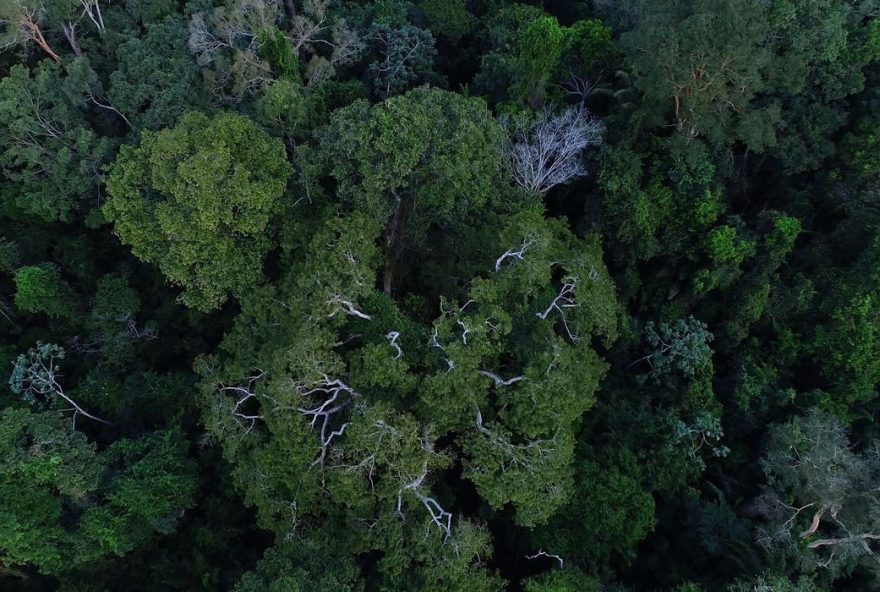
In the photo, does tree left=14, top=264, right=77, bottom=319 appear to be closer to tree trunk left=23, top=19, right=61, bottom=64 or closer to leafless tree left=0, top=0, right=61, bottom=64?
tree trunk left=23, top=19, right=61, bottom=64

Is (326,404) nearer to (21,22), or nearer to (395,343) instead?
(395,343)

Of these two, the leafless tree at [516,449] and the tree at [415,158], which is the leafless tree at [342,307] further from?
the leafless tree at [516,449]

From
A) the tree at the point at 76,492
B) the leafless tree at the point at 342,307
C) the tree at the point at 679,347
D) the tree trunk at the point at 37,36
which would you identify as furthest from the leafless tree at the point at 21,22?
the tree at the point at 679,347

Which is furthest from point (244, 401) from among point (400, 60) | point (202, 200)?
point (400, 60)

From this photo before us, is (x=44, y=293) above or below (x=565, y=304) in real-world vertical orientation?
below

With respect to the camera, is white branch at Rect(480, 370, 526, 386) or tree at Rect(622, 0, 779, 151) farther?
tree at Rect(622, 0, 779, 151)

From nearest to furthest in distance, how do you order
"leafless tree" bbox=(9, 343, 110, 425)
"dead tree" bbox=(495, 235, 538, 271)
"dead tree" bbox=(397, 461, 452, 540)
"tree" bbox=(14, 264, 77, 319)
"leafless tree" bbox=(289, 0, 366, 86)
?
"dead tree" bbox=(397, 461, 452, 540) < "dead tree" bbox=(495, 235, 538, 271) < "leafless tree" bbox=(9, 343, 110, 425) < "tree" bbox=(14, 264, 77, 319) < "leafless tree" bbox=(289, 0, 366, 86)

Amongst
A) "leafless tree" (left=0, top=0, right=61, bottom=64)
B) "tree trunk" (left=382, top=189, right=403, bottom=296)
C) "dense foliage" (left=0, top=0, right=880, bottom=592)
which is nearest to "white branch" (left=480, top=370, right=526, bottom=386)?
"dense foliage" (left=0, top=0, right=880, bottom=592)
